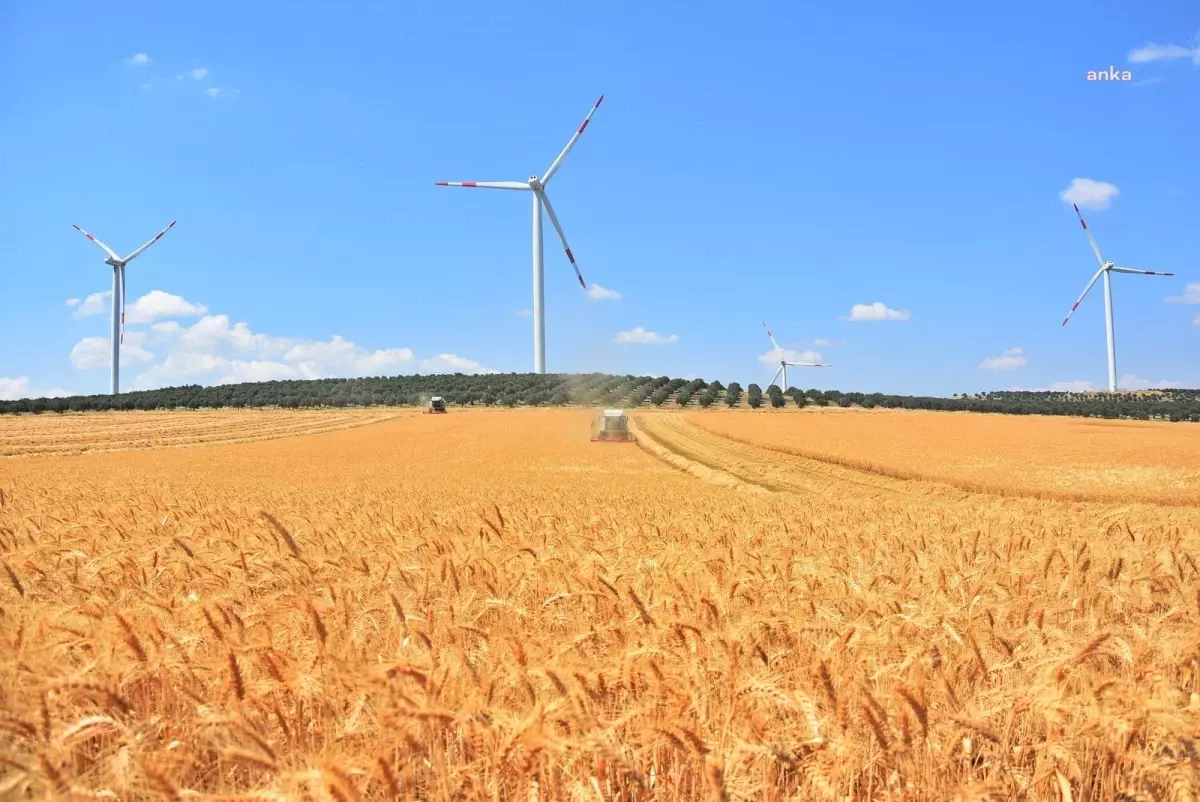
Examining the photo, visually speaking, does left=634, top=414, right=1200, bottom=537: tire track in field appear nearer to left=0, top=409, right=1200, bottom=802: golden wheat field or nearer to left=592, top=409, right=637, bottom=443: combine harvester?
left=592, top=409, right=637, bottom=443: combine harvester

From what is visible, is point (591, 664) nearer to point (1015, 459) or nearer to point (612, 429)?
point (1015, 459)

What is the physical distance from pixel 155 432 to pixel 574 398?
57354mm

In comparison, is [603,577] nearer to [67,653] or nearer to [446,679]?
[446,679]

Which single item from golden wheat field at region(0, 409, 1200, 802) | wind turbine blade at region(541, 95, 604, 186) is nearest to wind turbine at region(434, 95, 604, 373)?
wind turbine blade at region(541, 95, 604, 186)

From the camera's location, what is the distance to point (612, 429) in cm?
4878

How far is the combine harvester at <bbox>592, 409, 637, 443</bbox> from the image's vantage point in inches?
1891

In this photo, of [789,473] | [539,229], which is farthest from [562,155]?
[789,473]

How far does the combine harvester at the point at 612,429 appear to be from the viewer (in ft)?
158

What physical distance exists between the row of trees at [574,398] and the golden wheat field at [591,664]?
92.2 metres

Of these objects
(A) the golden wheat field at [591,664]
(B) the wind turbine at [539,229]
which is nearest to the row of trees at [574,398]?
(B) the wind turbine at [539,229]

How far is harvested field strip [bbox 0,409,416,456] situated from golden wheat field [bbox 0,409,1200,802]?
40.8 metres

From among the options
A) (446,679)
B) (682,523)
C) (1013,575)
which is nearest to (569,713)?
(446,679)

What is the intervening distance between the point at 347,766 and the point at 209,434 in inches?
2283

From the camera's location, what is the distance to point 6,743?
9.69 feet
